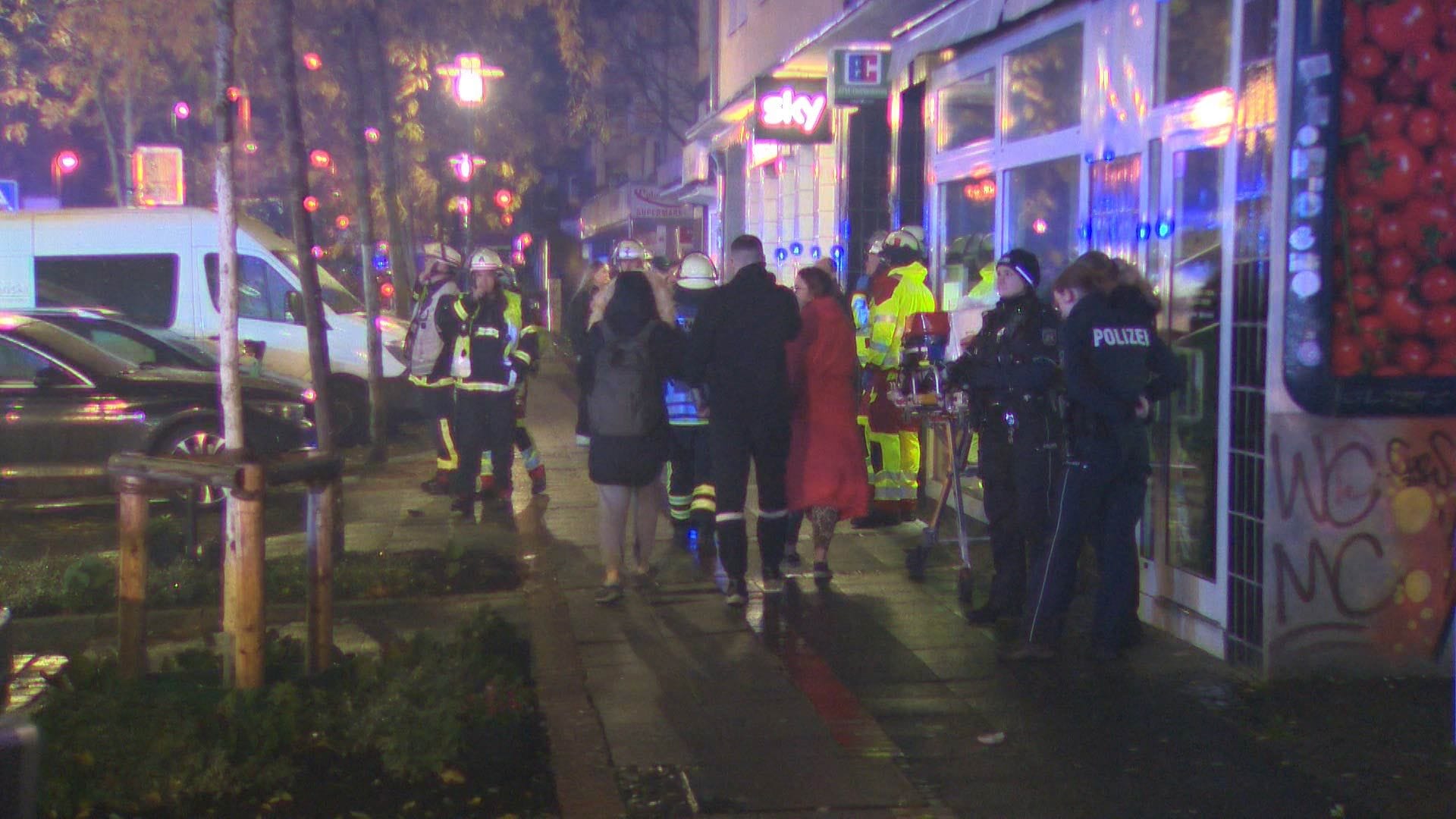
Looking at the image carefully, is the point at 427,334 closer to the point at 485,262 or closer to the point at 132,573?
the point at 485,262

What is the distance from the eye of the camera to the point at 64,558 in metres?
9.12

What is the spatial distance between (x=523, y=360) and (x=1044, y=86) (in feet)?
13.0

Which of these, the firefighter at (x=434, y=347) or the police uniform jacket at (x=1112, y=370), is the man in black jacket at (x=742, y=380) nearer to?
the police uniform jacket at (x=1112, y=370)

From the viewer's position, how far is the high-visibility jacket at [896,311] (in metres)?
9.38

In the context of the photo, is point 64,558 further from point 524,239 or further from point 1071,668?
point 524,239

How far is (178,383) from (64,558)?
8.08ft

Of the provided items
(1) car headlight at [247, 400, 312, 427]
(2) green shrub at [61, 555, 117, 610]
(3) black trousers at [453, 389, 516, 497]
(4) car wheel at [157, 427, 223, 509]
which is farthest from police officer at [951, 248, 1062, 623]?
(1) car headlight at [247, 400, 312, 427]

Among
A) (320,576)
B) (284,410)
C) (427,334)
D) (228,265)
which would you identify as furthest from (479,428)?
(320,576)

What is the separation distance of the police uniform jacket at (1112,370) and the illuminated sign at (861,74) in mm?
5917

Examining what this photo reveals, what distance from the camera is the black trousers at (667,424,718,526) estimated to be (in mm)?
9195

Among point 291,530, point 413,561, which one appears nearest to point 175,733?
point 413,561

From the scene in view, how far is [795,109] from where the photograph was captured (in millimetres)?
14867

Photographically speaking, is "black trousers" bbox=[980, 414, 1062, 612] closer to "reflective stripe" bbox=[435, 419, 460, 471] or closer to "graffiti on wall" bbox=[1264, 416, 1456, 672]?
"graffiti on wall" bbox=[1264, 416, 1456, 672]

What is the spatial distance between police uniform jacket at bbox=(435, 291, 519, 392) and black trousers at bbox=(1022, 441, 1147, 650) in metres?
4.89
